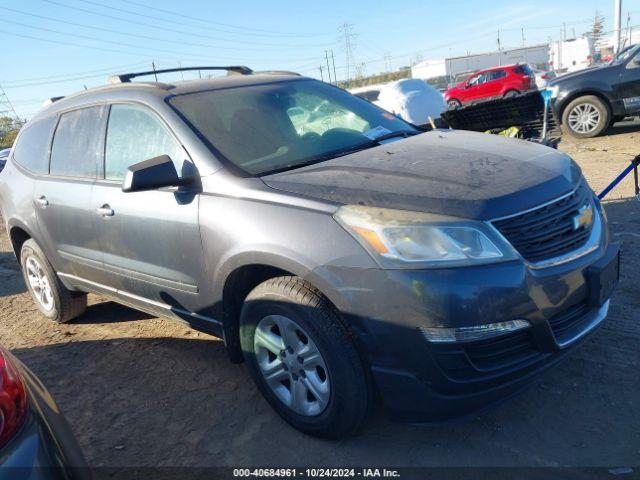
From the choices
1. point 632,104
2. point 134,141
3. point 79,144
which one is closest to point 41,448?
point 134,141

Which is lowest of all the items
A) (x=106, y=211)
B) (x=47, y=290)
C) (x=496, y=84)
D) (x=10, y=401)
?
(x=496, y=84)

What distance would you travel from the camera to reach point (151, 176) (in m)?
2.71

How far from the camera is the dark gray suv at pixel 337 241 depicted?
7.02 ft

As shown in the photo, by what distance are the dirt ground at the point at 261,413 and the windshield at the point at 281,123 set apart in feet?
4.65

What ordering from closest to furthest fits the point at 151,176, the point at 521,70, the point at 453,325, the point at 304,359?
the point at 453,325 → the point at 304,359 → the point at 151,176 → the point at 521,70

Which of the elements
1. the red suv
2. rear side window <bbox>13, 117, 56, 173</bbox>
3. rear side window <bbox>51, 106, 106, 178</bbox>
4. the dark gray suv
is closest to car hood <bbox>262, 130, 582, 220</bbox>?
the dark gray suv

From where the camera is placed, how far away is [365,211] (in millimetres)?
2252

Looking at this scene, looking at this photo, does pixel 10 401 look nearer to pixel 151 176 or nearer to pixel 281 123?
pixel 151 176

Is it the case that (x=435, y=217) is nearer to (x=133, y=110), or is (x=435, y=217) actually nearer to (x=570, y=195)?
(x=570, y=195)

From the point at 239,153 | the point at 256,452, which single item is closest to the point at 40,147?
the point at 239,153

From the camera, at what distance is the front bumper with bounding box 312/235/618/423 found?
6.84 feet

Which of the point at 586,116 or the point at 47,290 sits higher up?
the point at 47,290

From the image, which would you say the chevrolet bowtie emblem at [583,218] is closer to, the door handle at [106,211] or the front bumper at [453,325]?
the front bumper at [453,325]

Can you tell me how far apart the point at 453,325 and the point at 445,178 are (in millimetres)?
714
